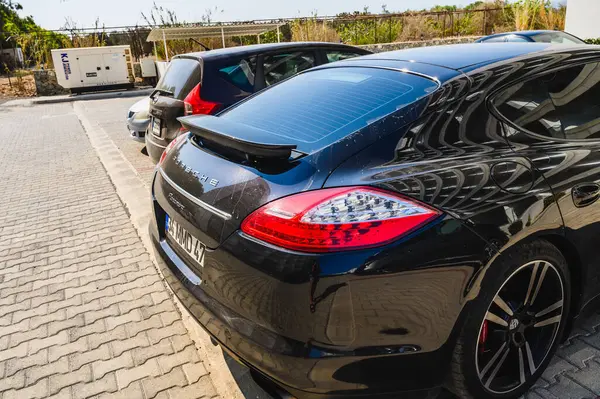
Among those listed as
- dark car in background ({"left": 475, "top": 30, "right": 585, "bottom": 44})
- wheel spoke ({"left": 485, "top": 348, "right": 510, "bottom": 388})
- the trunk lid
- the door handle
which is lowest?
wheel spoke ({"left": 485, "top": 348, "right": 510, "bottom": 388})

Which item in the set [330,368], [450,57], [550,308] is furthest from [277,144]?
[550,308]

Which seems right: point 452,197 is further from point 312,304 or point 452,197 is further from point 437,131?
point 312,304

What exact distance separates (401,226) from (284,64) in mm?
4522

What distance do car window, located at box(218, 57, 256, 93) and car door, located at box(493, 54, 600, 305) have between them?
140 inches

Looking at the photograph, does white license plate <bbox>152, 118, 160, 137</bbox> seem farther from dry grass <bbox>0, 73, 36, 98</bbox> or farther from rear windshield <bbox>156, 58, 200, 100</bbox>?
dry grass <bbox>0, 73, 36, 98</bbox>

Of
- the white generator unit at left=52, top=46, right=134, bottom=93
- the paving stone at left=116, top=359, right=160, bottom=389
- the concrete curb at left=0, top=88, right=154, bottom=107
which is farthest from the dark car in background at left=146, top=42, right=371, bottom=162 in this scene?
the white generator unit at left=52, top=46, right=134, bottom=93

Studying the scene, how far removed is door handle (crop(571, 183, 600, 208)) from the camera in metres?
2.17

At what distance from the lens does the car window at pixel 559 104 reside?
7.34 ft

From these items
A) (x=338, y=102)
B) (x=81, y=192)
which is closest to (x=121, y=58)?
(x=81, y=192)

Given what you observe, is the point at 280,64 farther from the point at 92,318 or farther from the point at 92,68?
the point at 92,68

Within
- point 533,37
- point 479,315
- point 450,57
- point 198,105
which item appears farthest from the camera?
point 533,37

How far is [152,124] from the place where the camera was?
5793 mm

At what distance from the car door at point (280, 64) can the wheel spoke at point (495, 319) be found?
4015mm

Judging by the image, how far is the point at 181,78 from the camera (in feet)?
18.0
